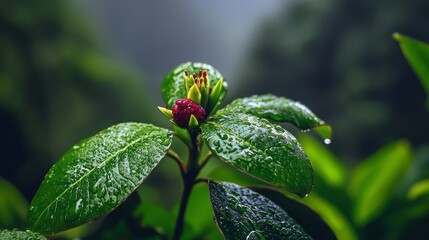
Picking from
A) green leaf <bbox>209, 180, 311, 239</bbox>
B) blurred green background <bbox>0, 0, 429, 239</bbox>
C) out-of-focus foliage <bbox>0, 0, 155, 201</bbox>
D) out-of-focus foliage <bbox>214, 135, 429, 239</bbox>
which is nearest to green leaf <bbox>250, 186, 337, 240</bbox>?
green leaf <bbox>209, 180, 311, 239</bbox>

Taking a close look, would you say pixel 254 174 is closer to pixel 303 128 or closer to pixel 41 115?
pixel 303 128

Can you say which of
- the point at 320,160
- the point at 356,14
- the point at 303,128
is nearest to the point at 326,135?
the point at 303,128

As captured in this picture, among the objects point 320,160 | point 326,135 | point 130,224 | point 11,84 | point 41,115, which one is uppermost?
point 326,135

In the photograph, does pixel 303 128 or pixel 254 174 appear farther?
pixel 303 128

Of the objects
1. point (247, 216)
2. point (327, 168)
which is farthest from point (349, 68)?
point (247, 216)

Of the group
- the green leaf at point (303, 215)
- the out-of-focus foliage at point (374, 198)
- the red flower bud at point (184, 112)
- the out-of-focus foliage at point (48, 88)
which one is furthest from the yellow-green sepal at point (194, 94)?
the out-of-focus foliage at point (48, 88)

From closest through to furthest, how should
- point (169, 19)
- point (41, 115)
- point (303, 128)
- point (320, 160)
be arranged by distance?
point (303, 128) < point (320, 160) < point (41, 115) < point (169, 19)
